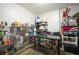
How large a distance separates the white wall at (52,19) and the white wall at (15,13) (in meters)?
0.20

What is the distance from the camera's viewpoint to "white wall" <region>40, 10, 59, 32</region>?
216cm

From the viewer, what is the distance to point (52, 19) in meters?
2.16

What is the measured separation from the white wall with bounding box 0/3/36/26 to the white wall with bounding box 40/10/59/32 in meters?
0.20

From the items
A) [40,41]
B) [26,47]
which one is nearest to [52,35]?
[40,41]

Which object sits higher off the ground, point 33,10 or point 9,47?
point 33,10

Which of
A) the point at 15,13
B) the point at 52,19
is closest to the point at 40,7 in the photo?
the point at 52,19

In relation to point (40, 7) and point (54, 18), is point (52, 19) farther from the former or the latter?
point (40, 7)

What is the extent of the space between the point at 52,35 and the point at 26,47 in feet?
1.44

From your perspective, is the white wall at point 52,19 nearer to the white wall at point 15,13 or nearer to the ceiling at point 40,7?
the ceiling at point 40,7

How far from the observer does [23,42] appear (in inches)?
85.7

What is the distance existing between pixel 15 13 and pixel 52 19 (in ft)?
1.88

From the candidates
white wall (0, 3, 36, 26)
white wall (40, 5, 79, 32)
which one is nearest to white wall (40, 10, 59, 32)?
white wall (40, 5, 79, 32)

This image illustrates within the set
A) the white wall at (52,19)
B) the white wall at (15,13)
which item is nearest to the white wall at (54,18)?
the white wall at (52,19)

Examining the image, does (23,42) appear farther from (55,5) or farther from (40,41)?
(55,5)
